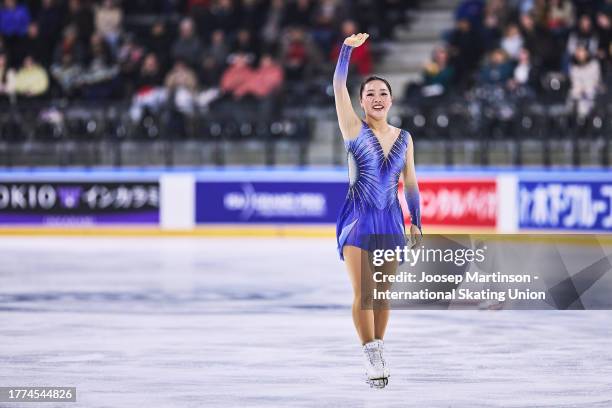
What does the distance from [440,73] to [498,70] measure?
3.13ft

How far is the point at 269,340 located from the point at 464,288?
2721 mm

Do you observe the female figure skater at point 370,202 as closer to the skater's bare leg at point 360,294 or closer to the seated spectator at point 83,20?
the skater's bare leg at point 360,294

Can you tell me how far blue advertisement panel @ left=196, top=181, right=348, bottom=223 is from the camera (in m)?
19.8

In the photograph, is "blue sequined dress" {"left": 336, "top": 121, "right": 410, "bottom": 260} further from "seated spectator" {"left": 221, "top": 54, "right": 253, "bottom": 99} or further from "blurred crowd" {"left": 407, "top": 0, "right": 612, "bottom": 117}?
"seated spectator" {"left": 221, "top": 54, "right": 253, "bottom": 99}

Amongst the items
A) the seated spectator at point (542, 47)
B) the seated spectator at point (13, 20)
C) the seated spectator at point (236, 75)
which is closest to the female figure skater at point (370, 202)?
the seated spectator at point (542, 47)

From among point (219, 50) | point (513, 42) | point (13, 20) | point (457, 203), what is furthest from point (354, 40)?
point (13, 20)

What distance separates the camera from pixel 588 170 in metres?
18.6

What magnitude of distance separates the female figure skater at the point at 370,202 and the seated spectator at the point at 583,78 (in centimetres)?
1146

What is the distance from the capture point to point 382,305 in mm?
7387

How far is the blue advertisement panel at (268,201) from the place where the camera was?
19.8m

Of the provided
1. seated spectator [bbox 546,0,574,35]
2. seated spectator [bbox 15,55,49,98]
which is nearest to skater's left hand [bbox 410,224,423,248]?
seated spectator [bbox 546,0,574,35]

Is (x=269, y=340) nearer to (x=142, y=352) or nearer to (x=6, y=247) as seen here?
A: (x=142, y=352)

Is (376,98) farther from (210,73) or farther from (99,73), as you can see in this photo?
(99,73)

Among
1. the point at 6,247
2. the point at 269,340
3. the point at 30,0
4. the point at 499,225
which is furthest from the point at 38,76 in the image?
the point at 269,340
